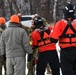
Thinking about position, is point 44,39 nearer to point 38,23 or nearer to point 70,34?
point 38,23

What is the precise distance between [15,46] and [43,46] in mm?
568

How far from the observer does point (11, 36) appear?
7.09 m

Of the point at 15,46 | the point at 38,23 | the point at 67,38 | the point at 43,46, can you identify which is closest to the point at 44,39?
the point at 43,46

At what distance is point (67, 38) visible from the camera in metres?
6.00

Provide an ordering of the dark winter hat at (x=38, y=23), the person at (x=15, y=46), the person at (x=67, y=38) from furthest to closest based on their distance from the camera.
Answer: the dark winter hat at (x=38, y=23) → the person at (x=15, y=46) → the person at (x=67, y=38)

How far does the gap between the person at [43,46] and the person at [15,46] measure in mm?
197

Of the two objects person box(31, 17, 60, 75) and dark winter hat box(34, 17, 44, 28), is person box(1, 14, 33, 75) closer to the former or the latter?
person box(31, 17, 60, 75)

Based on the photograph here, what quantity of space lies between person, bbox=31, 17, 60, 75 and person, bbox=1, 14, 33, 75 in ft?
0.65

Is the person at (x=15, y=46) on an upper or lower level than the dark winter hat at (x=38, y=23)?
lower

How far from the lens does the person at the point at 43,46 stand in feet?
23.2

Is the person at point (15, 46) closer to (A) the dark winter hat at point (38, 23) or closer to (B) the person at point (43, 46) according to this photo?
(B) the person at point (43, 46)

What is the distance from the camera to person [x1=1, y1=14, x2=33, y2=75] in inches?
277

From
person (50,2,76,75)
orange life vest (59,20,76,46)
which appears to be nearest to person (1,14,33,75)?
person (50,2,76,75)

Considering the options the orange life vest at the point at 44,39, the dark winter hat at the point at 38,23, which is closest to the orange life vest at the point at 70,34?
the orange life vest at the point at 44,39
